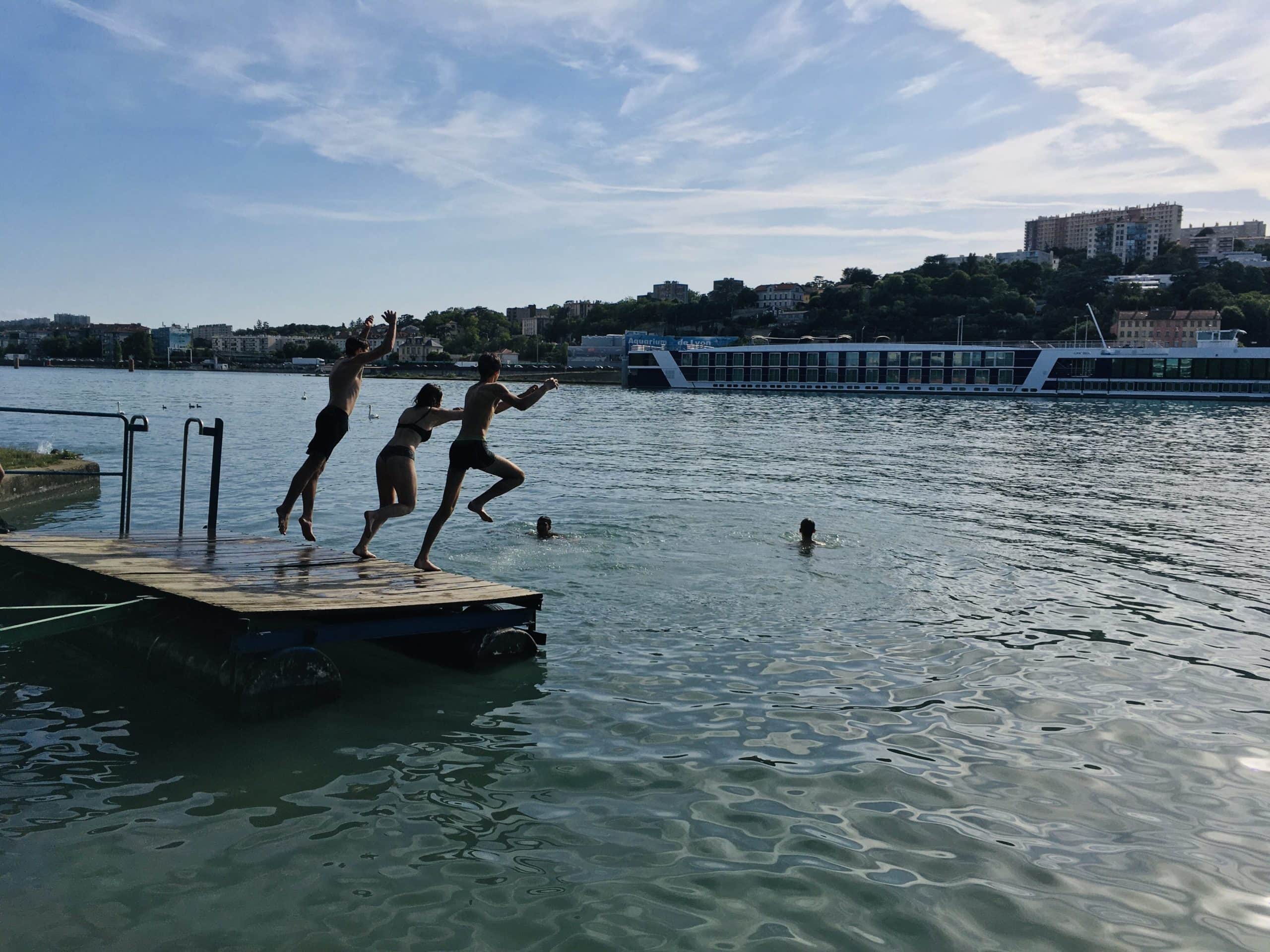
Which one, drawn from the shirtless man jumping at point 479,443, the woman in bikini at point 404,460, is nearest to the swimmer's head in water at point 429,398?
the woman in bikini at point 404,460

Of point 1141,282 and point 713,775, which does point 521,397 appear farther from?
point 1141,282

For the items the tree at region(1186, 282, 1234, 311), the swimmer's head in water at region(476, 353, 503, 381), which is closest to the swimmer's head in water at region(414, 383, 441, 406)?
the swimmer's head in water at region(476, 353, 503, 381)

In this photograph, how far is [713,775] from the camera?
688 cm

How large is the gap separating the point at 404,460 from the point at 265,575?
191 cm

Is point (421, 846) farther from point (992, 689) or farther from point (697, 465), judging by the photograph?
point (697, 465)

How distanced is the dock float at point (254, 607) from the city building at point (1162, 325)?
150m

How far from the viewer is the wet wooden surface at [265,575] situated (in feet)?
26.4

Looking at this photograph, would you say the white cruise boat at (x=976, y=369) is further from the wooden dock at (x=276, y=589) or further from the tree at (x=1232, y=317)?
the wooden dock at (x=276, y=589)

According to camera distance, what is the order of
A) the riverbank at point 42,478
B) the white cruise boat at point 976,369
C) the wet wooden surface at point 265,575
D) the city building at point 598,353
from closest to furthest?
the wet wooden surface at point 265,575 → the riverbank at point 42,478 → the white cruise boat at point 976,369 → the city building at point 598,353

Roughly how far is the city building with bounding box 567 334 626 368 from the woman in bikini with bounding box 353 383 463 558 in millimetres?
172495

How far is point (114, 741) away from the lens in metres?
7.24

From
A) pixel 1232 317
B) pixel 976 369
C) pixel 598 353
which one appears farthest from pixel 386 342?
pixel 598 353

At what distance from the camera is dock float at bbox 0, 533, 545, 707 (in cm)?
771

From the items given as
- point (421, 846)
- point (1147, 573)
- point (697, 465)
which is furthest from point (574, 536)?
point (697, 465)
